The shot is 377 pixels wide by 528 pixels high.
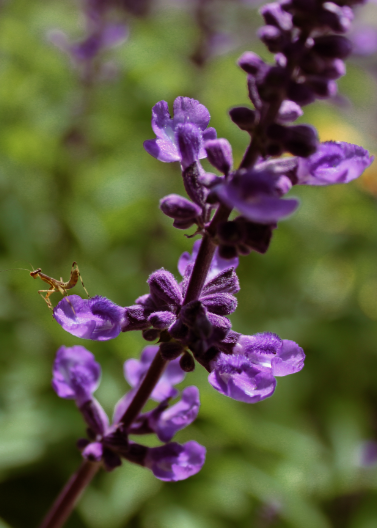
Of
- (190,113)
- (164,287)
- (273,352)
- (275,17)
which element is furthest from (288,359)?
(275,17)

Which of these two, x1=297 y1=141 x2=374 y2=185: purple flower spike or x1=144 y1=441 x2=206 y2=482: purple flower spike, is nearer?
x1=297 y1=141 x2=374 y2=185: purple flower spike

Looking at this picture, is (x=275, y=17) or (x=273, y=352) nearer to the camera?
(x=275, y=17)

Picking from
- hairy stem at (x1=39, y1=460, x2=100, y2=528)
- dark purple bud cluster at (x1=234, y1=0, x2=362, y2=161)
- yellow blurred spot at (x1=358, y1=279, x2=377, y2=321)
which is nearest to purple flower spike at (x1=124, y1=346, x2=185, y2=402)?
hairy stem at (x1=39, y1=460, x2=100, y2=528)

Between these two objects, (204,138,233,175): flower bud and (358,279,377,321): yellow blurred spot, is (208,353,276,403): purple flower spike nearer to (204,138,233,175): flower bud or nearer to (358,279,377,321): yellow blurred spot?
(204,138,233,175): flower bud

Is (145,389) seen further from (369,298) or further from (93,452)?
(369,298)

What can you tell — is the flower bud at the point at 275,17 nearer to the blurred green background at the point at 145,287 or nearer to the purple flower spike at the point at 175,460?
the purple flower spike at the point at 175,460

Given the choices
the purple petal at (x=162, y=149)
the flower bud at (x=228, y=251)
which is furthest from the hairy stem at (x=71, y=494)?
the purple petal at (x=162, y=149)

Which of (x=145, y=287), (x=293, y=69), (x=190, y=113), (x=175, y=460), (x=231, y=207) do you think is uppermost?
(x=293, y=69)

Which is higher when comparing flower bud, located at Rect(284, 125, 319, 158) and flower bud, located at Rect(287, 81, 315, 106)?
flower bud, located at Rect(287, 81, 315, 106)
